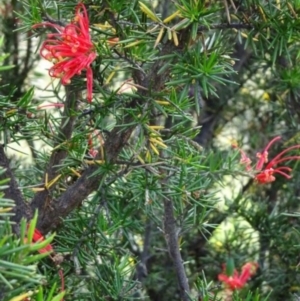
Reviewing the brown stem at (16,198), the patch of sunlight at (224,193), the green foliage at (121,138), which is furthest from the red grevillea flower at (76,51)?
the patch of sunlight at (224,193)

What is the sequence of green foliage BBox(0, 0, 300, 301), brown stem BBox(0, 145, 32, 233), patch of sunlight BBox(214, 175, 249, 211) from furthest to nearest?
patch of sunlight BBox(214, 175, 249, 211)
brown stem BBox(0, 145, 32, 233)
green foliage BBox(0, 0, 300, 301)

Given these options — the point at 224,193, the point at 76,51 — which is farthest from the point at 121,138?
the point at 224,193

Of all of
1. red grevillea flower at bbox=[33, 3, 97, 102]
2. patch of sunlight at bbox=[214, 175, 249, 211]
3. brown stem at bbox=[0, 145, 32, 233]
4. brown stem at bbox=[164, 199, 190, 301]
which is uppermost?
red grevillea flower at bbox=[33, 3, 97, 102]

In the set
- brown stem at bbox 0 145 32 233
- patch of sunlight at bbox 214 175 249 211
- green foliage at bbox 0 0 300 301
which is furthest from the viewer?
patch of sunlight at bbox 214 175 249 211

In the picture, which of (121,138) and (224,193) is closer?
(121,138)

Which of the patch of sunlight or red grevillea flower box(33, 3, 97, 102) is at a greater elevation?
red grevillea flower box(33, 3, 97, 102)

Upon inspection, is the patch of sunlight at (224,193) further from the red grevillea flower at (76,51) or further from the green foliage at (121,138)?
the red grevillea flower at (76,51)

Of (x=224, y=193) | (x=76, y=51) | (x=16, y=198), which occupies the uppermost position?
(x=76, y=51)

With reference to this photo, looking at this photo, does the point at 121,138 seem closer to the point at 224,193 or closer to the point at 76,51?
the point at 76,51

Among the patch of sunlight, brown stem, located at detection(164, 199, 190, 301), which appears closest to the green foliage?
brown stem, located at detection(164, 199, 190, 301)

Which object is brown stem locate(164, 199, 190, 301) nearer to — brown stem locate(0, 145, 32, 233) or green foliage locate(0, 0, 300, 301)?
green foliage locate(0, 0, 300, 301)

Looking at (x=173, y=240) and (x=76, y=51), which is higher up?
(x=76, y=51)

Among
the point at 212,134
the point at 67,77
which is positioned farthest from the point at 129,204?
the point at 212,134

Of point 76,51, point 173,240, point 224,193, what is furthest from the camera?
point 224,193
